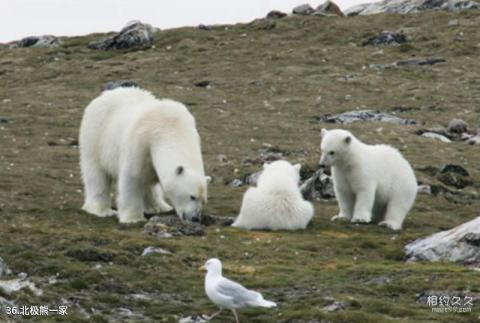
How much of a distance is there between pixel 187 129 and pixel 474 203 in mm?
9802

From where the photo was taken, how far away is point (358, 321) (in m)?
14.2

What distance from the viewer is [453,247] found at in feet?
62.9

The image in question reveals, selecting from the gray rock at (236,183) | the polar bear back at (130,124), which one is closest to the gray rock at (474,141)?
the gray rock at (236,183)

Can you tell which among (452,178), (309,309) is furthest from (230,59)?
(309,309)

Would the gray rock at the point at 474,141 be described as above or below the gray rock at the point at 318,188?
below

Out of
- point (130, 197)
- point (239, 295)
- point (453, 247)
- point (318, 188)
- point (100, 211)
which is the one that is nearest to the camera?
point (239, 295)

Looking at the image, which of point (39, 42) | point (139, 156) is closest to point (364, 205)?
point (139, 156)

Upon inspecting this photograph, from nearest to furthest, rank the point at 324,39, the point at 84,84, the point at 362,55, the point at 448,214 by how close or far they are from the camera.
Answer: the point at 448,214, the point at 84,84, the point at 362,55, the point at 324,39

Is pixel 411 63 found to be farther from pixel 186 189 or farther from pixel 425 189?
pixel 186 189

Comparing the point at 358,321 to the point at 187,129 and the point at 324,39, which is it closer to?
the point at 187,129

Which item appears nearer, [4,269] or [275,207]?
[4,269]

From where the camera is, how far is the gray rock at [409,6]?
78375 mm

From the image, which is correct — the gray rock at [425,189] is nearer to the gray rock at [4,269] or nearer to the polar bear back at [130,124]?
the polar bear back at [130,124]

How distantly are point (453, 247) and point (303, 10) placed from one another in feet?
206
